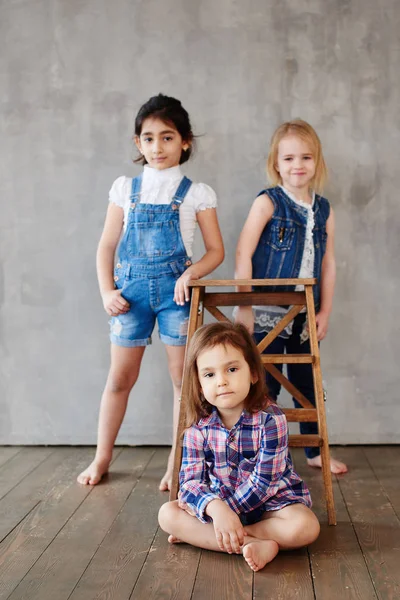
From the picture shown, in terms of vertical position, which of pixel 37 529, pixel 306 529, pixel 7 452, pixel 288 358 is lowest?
pixel 7 452

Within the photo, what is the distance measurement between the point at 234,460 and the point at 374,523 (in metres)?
0.50

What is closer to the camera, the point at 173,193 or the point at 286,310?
the point at 173,193

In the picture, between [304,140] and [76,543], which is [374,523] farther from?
[304,140]

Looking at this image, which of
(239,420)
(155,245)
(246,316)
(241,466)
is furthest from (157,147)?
(241,466)

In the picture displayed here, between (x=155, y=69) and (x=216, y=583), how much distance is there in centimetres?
211

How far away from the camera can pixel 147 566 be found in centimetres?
181

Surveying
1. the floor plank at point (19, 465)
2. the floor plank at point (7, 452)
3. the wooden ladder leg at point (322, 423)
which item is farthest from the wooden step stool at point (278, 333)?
the floor plank at point (7, 452)

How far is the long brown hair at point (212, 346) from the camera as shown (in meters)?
1.98

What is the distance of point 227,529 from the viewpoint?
1.81 m

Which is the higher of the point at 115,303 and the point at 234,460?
the point at 115,303

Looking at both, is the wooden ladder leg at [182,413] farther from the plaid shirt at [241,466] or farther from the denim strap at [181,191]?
the denim strap at [181,191]

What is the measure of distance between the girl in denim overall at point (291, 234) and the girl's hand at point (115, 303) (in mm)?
415

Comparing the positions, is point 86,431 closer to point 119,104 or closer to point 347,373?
point 347,373

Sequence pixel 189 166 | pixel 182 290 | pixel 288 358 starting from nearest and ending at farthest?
pixel 288 358 → pixel 182 290 → pixel 189 166
